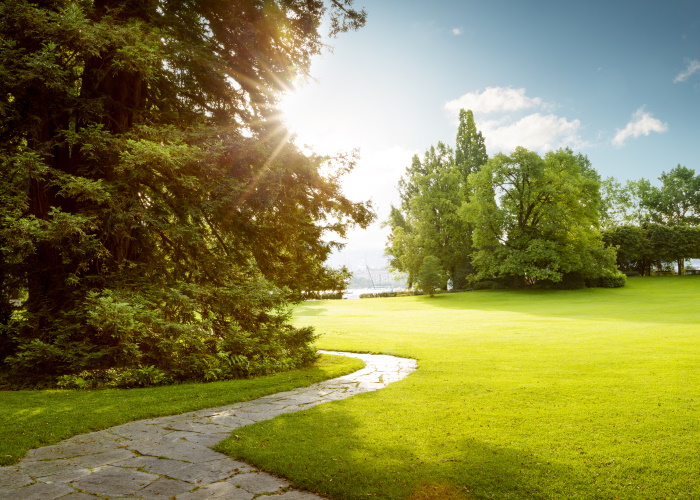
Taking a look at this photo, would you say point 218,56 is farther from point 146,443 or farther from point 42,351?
point 146,443

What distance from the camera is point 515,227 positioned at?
1582 inches

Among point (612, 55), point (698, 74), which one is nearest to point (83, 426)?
point (612, 55)

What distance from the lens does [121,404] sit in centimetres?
631

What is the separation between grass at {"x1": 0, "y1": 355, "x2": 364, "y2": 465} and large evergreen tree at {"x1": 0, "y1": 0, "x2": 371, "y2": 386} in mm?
717

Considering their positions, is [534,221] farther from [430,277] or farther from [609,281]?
[430,277]

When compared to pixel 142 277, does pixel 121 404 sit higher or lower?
lower

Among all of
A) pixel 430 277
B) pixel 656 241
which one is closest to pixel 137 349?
pixel 430 277

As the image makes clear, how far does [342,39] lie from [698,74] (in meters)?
22.7

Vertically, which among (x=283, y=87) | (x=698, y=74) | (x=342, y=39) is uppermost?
(x=698, y=74)

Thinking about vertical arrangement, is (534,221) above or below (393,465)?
above

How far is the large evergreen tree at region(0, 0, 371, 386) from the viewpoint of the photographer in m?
7.28

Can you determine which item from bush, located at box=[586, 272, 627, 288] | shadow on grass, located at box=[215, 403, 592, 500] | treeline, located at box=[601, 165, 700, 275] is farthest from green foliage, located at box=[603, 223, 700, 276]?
shadow on grass, located at box=[215, 403, 592, 500]

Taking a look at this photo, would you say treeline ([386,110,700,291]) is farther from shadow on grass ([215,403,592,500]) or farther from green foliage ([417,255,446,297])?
shadow on grass ([215,403,592,500])

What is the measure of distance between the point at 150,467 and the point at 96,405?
2.89 meters
